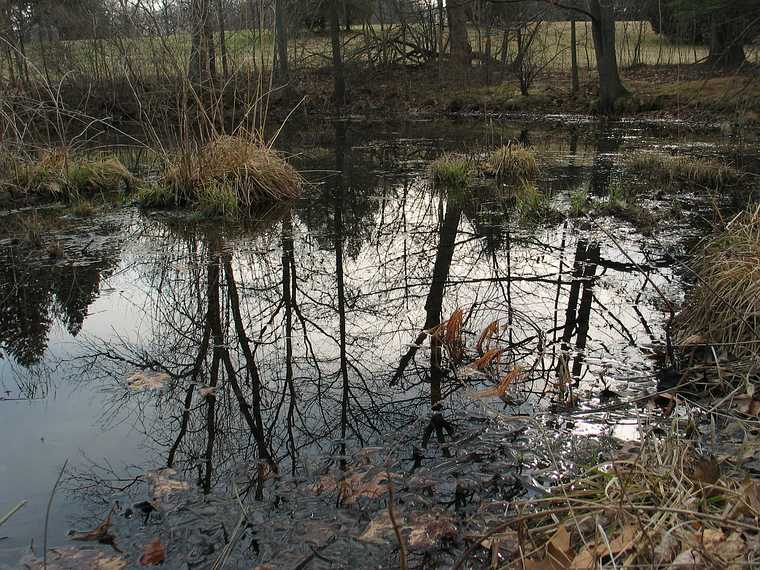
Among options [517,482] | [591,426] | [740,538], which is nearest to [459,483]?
[517,482]

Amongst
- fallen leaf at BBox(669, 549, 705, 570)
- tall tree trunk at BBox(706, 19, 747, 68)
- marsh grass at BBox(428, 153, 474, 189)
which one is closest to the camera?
fallen leaf at BBox(669, 549, 705, 570)

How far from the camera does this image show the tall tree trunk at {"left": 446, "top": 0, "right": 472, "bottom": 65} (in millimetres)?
26250

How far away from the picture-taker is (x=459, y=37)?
2673 cm

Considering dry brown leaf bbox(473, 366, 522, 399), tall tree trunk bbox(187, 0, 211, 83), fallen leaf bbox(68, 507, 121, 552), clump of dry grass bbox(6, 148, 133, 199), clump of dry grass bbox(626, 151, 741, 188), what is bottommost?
fallen leaf bbox(68, 507, 121, 552)

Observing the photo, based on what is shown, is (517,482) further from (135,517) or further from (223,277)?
(223,277)

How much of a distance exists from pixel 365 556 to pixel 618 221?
6218 mm

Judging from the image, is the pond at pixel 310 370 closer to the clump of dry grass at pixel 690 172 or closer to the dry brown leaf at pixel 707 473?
the dry brown leaf at pixel 707 473

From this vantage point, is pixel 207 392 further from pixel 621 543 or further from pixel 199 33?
pixel 199 33

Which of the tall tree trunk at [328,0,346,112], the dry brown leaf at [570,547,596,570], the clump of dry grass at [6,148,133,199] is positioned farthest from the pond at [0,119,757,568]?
the tall tree trunk at [328,0,346,112]

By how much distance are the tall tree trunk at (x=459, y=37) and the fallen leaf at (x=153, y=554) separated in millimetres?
25878

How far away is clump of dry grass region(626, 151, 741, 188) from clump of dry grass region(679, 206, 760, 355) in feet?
17.6

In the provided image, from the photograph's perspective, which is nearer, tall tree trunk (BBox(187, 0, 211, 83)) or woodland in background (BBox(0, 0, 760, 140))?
tall tree trunk (BBox(187, 0, 211, 83))

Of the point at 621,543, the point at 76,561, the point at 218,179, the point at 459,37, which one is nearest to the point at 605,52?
the point at 459,37

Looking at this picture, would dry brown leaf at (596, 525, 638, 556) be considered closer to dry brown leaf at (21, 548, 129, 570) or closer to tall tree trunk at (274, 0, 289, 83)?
dry brown leaf at (21, 548, 129, 570)
